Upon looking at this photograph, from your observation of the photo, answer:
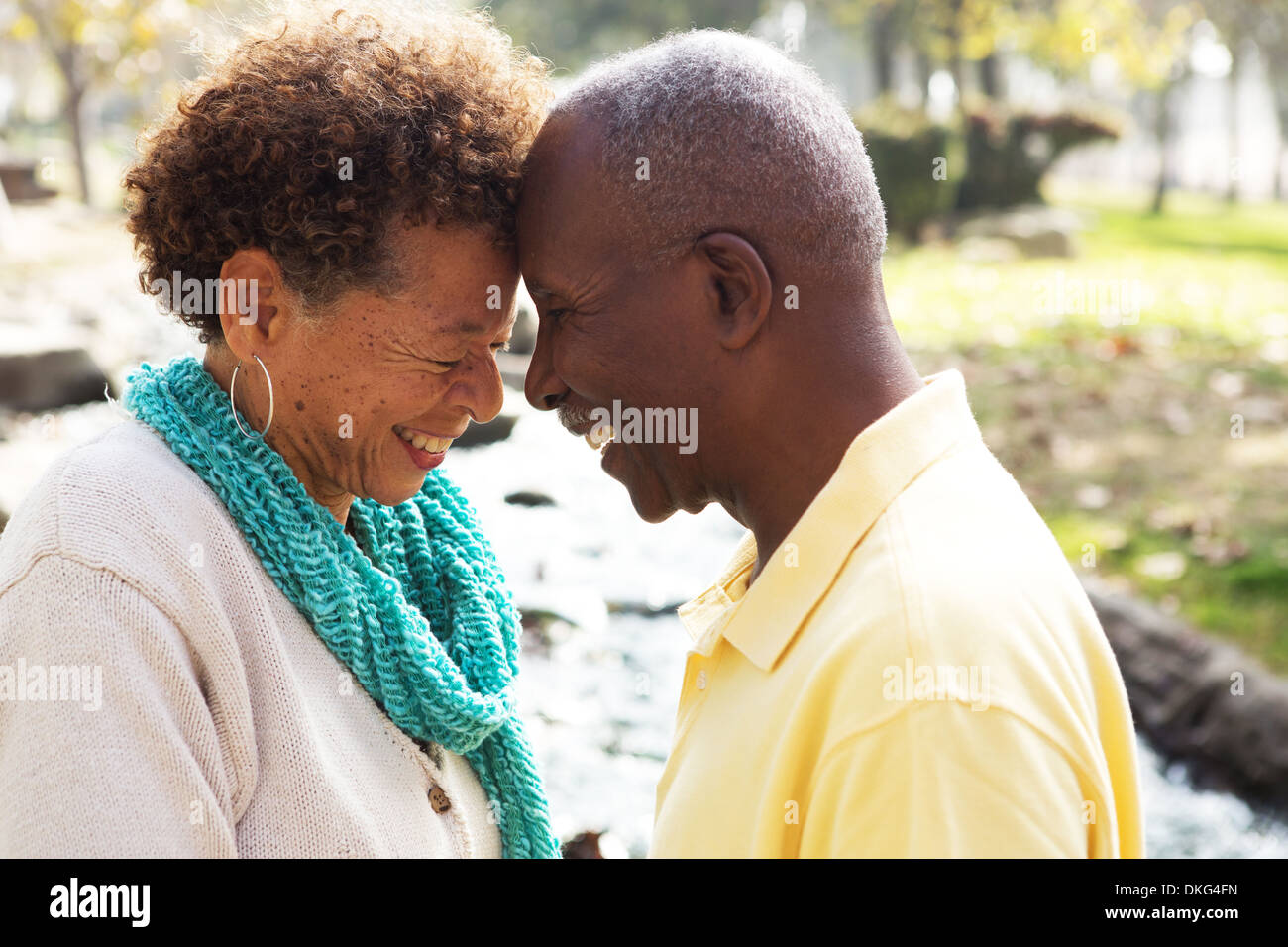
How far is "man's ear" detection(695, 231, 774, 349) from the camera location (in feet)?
6.15

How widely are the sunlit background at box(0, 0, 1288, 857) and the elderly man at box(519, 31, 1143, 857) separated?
844 mm

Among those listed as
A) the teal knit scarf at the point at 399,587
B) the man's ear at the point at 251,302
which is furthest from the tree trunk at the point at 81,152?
the man's ear at the point at 251,302

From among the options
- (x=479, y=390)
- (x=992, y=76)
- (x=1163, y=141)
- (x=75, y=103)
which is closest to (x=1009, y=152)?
(x=992, y=76)

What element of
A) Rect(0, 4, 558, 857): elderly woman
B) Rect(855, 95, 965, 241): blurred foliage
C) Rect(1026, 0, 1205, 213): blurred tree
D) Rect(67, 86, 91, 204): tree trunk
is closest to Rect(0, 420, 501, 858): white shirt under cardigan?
Rect(0, 4, 558, 857): elderly woman

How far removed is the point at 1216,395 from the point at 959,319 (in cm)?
341

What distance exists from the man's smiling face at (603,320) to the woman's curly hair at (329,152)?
0.11 m

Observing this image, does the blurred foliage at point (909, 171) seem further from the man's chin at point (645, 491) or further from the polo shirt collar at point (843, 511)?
the polo shirt collar at point (843, 511)

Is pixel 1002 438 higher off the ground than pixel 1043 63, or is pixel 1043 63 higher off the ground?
pixel 1043 63

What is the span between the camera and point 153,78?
24.2 m

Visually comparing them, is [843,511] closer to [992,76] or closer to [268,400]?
[268,400]

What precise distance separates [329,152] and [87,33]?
1737 cm

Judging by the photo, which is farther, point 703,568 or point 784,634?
point 703,568
